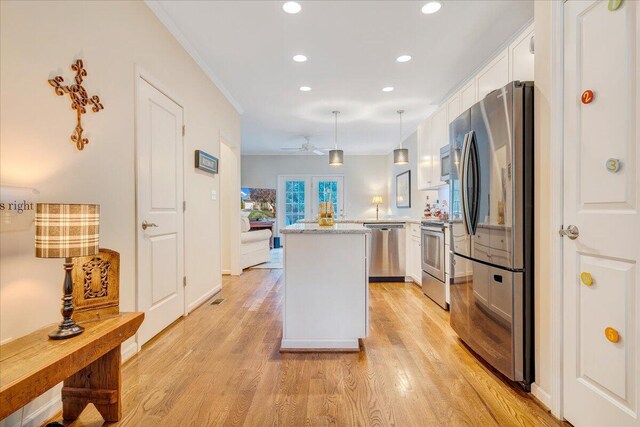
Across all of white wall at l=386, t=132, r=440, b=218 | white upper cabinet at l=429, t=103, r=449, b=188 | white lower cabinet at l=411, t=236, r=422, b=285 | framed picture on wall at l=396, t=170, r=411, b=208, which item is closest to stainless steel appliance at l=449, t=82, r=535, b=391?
white upper cabinet at l=429, t=103, r=449, b=188

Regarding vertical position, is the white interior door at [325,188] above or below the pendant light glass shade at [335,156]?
below

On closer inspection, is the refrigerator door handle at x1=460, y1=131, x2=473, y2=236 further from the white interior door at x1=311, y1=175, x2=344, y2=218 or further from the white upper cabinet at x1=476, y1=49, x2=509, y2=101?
the white interior door at x1=311, y1=175, x2=344, y2=218

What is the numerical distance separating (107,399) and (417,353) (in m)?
1.88

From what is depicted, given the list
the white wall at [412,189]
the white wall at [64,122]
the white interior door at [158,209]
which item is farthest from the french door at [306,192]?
the white wall at [64,122]

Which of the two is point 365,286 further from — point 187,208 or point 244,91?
point 244,91

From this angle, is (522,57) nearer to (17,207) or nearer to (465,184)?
(465,184)

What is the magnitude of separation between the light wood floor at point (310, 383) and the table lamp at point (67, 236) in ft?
1.99

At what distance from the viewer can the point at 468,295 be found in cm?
229

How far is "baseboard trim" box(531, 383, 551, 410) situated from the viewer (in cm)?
164

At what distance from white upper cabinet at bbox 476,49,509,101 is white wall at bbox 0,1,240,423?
282 centimetres

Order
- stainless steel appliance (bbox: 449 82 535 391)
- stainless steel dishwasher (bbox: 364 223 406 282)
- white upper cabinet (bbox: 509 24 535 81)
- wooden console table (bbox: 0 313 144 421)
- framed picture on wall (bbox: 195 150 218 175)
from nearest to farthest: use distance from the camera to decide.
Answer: wooden console table (bbox: 0 313 144 421) → stainless steel appliance (bbox: 449 82 535 391) → white upper cabinet (bbox: 509 24 535 81) → framed picture on wall (bbox: 195 150 218 175) → stainless steel dishwasher (bbox: 364 223 406 282)

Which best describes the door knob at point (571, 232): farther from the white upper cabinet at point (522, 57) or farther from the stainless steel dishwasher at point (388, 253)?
the stainless steel dishwasher at point (388, 253)

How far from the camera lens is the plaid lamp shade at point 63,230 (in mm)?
→ 1269

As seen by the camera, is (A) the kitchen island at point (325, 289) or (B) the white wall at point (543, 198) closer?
(B) the white wall at point (543, 198)
